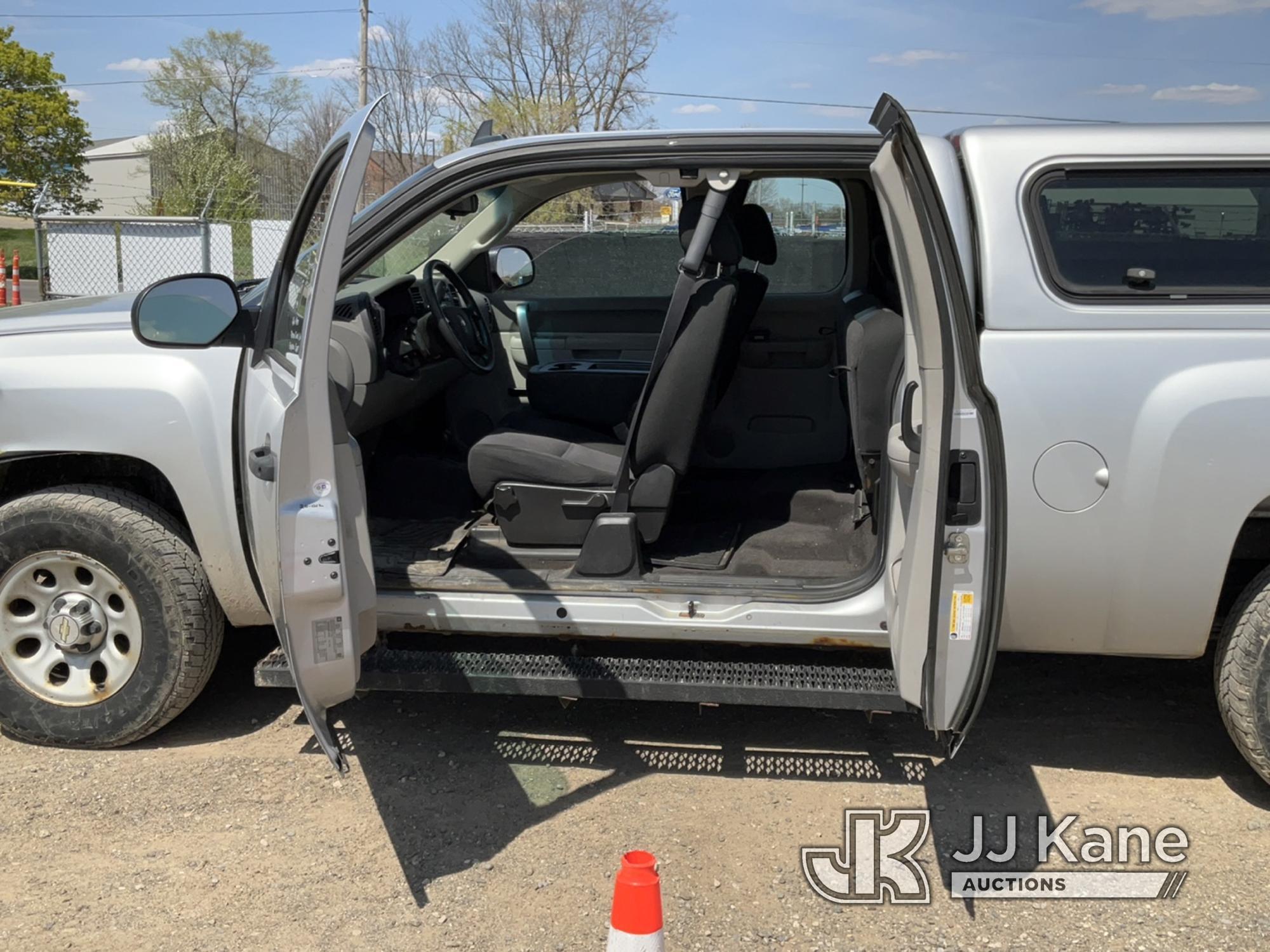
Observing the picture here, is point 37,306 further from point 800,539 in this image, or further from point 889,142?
point 889,142

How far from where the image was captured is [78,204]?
32.8 metres

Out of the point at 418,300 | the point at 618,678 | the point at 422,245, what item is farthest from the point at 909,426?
the point at 422,245

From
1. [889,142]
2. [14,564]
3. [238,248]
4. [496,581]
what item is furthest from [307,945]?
[238,248]

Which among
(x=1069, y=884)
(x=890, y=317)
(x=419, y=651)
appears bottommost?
(x=1069, y=884)

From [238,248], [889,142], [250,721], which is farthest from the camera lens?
[238,248]

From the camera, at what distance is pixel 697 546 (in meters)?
3.67

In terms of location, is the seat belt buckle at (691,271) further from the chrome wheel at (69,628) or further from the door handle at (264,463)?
the chrome wheel at (69,628)

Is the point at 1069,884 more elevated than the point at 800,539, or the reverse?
the point at 800,539

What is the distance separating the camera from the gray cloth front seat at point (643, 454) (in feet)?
10.8

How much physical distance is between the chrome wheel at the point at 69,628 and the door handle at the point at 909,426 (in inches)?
88.4

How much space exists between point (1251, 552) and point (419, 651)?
2325mm

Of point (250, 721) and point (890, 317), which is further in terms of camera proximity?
point (250, 721)

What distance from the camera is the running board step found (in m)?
3.02

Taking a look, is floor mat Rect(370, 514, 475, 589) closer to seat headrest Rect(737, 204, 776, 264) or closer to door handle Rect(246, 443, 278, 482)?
→ door handle Rect(246, 443, 278, 482)
